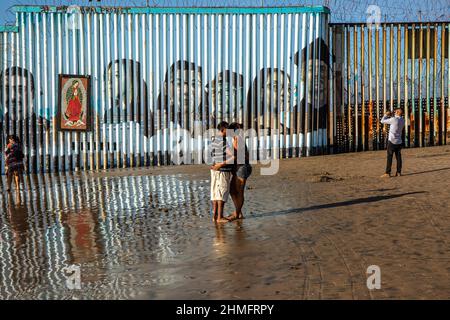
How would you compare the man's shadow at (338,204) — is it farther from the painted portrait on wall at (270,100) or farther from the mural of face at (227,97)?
the mural of face at (227,97)

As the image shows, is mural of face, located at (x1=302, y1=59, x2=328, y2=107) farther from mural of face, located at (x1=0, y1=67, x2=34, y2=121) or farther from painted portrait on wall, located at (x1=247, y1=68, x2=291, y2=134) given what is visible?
mural of face, located at (x1=0, y1=67, x2=34, y2=121)

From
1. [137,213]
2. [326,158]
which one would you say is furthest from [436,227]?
[326,158]

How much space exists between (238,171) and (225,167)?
364 mm

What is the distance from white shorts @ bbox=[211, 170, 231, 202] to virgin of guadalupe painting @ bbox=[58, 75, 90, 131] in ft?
31.1

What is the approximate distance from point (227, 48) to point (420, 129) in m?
7.04

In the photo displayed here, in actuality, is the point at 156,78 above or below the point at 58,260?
above

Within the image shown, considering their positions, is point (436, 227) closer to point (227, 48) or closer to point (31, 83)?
point (227, 48)

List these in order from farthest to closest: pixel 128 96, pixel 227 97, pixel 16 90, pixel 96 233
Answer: pixel 227 97
pixel 128 96
pixel 16 90
pixel 96 233

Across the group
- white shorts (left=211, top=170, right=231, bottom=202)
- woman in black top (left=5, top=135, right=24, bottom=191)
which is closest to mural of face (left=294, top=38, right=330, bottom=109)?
woman in black top (left=5, top=135, right=24, bottom=191)

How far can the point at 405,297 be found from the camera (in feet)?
17.6

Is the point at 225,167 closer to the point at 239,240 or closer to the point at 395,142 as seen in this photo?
the point at 239,240

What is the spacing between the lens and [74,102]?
58.5ft

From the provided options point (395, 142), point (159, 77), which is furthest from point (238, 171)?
point (159, 77)

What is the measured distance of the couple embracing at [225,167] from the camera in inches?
366
